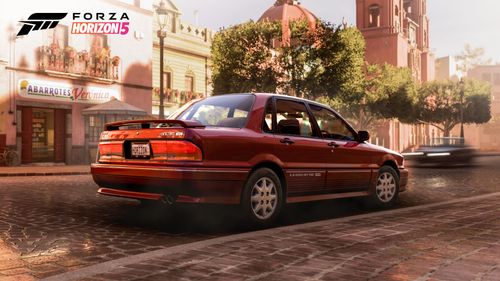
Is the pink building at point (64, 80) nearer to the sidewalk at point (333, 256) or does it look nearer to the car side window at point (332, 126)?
the car side window at point (332, 126)

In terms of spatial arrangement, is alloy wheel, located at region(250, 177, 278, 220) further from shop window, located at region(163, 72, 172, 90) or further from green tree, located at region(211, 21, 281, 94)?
shop window, located at region(163, 72, 172, 90)

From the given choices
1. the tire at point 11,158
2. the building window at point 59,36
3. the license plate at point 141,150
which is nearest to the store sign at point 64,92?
the building window at point 59,36

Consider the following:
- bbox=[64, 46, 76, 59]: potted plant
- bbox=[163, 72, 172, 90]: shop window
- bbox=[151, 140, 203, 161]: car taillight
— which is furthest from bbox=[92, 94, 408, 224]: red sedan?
bbox=[163, 72, 172, 90]: shop window

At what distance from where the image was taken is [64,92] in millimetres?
23547

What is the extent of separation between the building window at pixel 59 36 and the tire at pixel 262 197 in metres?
19.9

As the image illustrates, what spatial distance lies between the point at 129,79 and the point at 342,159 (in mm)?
21491

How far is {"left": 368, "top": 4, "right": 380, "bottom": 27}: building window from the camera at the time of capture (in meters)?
58.7

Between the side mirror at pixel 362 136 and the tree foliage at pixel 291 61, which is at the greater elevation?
the tree foliage at pixel 291 61

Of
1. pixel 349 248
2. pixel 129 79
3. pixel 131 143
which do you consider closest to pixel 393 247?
pixel 349 248

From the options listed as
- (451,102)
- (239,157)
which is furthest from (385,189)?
(451,102)

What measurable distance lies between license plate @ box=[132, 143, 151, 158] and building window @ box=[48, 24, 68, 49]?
19311mm

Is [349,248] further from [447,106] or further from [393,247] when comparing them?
[447,106]

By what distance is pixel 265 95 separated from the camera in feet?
21.5

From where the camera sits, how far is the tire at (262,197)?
5910mm
